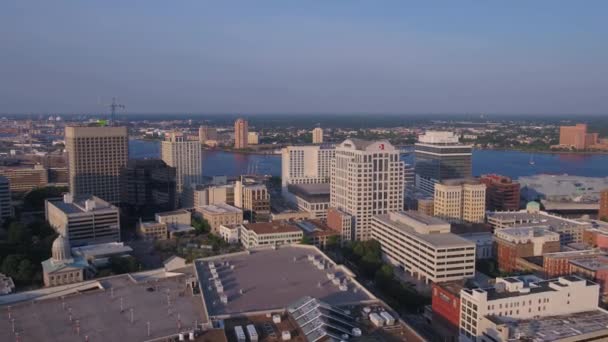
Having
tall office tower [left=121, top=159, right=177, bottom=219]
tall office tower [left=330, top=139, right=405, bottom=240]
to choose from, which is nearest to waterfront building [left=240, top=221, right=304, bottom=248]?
tall office tower [left=330, top=139, right=405, bottom=240]

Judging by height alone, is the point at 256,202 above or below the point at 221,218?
above

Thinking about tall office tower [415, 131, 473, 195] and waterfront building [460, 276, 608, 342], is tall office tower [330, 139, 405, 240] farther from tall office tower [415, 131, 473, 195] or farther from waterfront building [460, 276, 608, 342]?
waterfront building [460, 276, 608, 342]

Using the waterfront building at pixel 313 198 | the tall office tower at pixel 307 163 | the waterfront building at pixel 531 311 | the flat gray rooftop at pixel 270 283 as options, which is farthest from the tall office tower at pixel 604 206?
the flat gray rooftop at pixel 270 283

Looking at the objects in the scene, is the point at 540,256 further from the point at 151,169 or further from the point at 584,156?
the point at 584,156

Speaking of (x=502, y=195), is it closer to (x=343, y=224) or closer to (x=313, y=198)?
(x=313, y=198)

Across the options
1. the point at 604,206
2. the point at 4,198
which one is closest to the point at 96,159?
the point at 4,198
